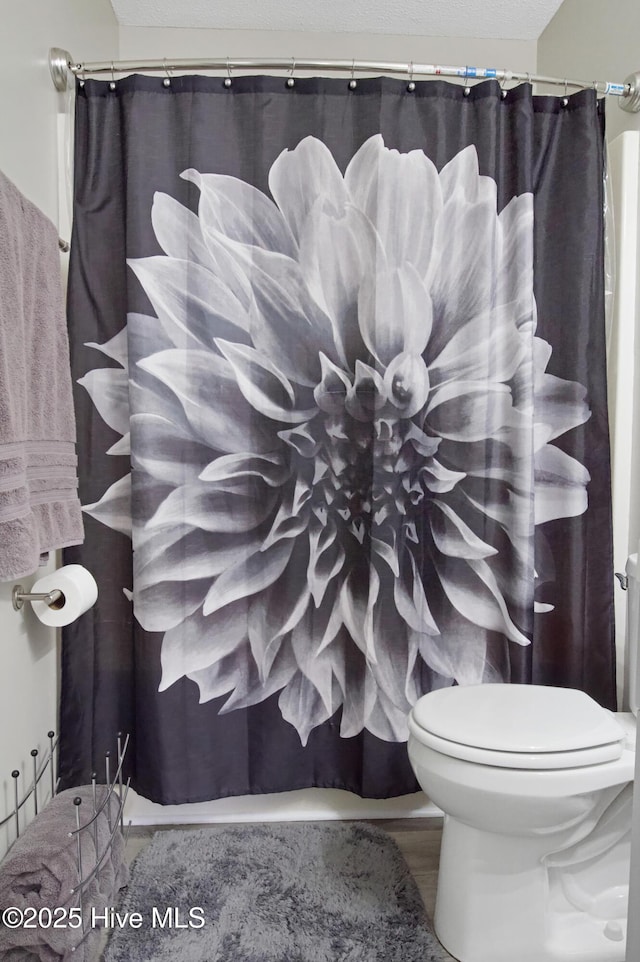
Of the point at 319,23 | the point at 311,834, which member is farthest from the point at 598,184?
the point at 311,834

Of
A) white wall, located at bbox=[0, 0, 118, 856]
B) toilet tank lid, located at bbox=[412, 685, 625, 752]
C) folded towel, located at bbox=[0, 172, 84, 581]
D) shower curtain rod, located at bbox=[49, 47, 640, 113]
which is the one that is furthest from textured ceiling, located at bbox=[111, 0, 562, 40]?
toilet tank lid, located at bbox=[412, 685, 625, 752]

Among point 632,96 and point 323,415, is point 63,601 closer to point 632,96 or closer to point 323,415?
point 323,415

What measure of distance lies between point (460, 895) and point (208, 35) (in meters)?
2.51

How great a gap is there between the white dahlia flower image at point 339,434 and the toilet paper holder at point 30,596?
0.31 m

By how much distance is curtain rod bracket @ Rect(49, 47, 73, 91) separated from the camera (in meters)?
1.67

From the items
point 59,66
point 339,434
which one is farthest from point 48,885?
point 59,66

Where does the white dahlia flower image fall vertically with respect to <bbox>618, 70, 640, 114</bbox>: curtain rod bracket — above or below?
below

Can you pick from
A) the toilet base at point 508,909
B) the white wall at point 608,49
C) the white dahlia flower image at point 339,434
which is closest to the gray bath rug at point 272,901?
the toilet base at point 508,909

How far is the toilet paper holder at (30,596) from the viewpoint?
56.9 inches

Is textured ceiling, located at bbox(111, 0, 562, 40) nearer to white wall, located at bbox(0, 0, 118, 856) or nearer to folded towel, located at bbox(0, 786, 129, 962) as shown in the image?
white wall, located at bbox(0, 0, 118, 856)

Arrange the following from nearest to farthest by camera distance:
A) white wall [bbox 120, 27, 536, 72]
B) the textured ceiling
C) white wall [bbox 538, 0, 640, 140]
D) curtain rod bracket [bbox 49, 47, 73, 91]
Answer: curtain rod bracket [bbox 49, 47, 73, 91] → white wall [bbox 538, 0, 640, 140] → the textured ceiling → white wall [bbox 120, 27, 536, 72]

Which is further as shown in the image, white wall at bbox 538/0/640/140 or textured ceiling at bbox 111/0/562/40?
textured ceiling at bbox 111/0/562/40

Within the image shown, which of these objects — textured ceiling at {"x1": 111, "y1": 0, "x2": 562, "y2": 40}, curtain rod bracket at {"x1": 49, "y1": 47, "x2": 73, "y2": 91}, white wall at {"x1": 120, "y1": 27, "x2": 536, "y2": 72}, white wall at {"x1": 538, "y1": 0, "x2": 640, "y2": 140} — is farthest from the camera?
white wall at {"x1": 120, "y1": 27, "x2": 536, "y2": 72}

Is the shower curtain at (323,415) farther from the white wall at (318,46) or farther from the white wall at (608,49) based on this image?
Result: the white wall at (318,46)
